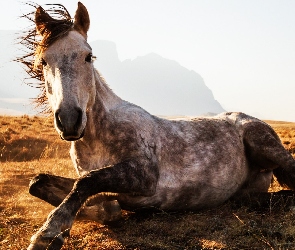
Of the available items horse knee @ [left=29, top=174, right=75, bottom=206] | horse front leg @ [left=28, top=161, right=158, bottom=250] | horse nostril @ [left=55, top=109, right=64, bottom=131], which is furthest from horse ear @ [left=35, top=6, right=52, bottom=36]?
horse front leg @ [left=28, top=161, right=158, bottom=250]

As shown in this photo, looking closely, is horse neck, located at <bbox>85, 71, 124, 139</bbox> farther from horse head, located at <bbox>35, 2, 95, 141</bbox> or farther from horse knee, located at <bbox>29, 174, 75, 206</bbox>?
horse knee, located at <bbox>29, 174, 75, 206</bbox>

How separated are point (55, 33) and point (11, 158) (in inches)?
400

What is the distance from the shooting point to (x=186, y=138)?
5637mm

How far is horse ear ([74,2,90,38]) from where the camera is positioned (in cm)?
492

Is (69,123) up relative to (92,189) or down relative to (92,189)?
up

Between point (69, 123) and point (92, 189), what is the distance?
2.87ft

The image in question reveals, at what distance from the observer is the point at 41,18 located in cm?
491

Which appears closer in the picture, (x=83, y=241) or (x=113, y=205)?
(x=83, y=241)

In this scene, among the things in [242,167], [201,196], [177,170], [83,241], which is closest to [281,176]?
[242,167]

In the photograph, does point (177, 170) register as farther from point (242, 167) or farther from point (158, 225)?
point (242, 167)

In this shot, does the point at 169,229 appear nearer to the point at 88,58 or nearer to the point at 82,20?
the point at 88,58

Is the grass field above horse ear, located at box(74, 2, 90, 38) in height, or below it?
below

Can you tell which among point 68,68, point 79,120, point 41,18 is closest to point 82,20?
point 41,18

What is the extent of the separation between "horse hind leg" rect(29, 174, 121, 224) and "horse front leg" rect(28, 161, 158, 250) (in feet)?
1.19
